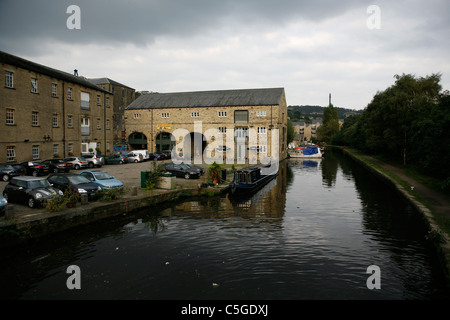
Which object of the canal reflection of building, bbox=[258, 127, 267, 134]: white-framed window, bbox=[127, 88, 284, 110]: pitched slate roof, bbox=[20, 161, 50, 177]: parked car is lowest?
the canal reflection of building

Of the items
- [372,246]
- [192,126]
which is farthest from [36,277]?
[192,126]

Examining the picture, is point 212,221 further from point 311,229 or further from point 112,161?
point 112,161

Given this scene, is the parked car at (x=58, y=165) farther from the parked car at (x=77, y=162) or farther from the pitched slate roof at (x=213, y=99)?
the pitched slate roof at (x=213, y=99)

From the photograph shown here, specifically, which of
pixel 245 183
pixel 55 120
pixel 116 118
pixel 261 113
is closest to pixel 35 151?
pixel 55 120

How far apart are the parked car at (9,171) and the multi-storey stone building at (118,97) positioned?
33422 mm

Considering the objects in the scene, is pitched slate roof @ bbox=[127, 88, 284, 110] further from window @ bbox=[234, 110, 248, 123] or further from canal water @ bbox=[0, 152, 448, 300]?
canal water @ bbox=[0, 152, 448, 300]

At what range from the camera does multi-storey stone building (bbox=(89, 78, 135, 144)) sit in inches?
2142

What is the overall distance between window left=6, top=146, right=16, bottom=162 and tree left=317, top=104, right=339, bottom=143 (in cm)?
9627

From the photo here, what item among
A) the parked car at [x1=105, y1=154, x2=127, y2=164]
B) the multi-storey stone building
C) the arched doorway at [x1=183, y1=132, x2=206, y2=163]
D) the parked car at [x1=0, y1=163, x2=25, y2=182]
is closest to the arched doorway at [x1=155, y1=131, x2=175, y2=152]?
the arched doorway at [x1=183, y1=132, x2=206, y2=163]

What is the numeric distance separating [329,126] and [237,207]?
94854 millimetres

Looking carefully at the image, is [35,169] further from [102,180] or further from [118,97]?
[118,97]

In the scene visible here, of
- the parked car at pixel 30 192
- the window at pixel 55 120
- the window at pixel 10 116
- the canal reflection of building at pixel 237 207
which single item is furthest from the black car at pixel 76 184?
the window at pixel 55 120

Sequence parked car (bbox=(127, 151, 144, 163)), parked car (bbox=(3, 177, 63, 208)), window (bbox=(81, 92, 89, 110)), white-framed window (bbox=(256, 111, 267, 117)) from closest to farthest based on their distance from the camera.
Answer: parked car (bbox=(3, 177, 63, 208)) < window (bbox=(81, 92, 89, 110)) < parked car (bbox=(127, 151, 144, 163)) < white-framed window (bbox=(256, 111, 267, 117))
